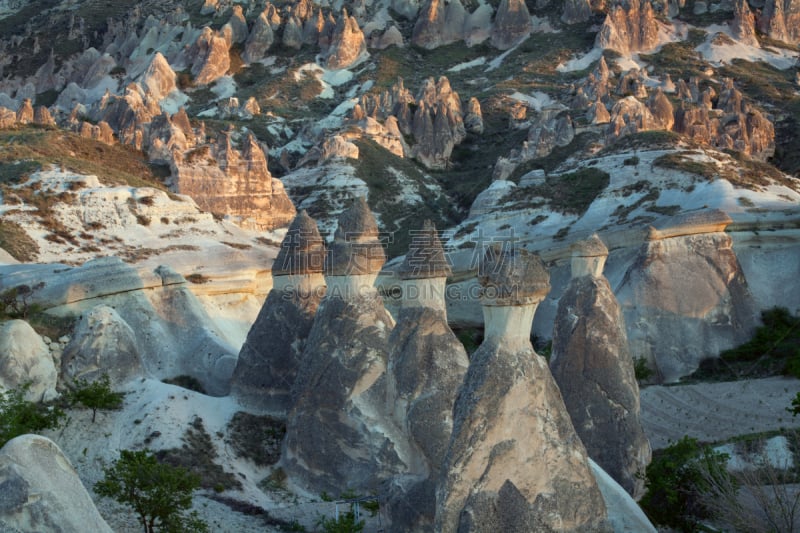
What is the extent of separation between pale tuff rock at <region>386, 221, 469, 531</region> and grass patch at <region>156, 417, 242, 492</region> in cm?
332

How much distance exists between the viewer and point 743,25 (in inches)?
3105

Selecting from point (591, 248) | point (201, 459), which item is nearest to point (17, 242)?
point (201, 459)

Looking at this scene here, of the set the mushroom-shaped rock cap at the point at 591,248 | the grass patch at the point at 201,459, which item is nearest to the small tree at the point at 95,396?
the grass patch at the point at 201,459

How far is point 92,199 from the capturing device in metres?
28.1

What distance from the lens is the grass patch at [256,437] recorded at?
16.1 m

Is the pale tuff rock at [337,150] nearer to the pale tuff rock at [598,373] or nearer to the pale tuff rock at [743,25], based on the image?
the pale tuff rock at [598,373]

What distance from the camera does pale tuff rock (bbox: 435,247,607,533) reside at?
8352 millimetres

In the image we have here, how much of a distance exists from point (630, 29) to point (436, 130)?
27360 millimetres

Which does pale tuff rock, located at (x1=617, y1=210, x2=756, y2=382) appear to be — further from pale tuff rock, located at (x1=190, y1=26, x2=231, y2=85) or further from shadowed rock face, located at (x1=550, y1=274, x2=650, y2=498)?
pale tuff rock, located at (x1=190, y1=26, x2=231, y2=85)

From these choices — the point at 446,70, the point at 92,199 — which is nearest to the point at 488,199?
the point at 92,199

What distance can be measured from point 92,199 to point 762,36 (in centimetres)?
7207

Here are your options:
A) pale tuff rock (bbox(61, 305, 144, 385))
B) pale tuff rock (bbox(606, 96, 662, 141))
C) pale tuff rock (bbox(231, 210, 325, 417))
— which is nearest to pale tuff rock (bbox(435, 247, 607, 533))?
pale tuff rock (bbox(231, 210, 325, 417))

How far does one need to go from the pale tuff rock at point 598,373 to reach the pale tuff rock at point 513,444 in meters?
5.41

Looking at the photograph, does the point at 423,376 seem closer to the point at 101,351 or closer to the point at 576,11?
the point at 101,351
